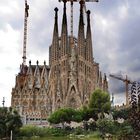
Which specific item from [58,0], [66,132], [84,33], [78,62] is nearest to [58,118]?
[66,132]

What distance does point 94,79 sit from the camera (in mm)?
143250

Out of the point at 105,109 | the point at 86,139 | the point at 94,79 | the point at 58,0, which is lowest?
the point at 86,139

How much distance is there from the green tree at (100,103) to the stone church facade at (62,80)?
26377 millimetres

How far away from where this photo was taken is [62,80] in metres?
138

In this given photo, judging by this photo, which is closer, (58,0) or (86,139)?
(86,139)

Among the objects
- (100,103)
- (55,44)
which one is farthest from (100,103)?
(55,44)

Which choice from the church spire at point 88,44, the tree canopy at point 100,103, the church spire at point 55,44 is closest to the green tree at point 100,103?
the tree canopy at point 100,103

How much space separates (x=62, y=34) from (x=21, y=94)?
24239 millimetres

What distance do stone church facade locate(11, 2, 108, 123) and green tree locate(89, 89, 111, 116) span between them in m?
26.4

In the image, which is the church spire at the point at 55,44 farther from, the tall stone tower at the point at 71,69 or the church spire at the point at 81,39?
the church spire at the point at 81,39

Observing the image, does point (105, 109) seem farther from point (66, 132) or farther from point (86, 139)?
point (86, 139)

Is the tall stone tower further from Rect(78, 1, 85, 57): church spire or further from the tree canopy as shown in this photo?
the tree canopy

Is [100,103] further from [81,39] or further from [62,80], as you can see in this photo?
[81,39]

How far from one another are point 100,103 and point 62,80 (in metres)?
33.8
